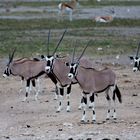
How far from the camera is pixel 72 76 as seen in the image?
1725 centimetres

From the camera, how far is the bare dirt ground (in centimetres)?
1530

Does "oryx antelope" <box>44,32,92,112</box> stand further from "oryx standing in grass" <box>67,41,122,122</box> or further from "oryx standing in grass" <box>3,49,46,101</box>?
"oryx standing in grass" <box>67,41,122,122</box>

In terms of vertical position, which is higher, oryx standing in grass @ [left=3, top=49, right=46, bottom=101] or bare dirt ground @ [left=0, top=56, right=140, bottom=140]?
oryx standing in grass @ [left=3, top=49, right=46, bottom=101]

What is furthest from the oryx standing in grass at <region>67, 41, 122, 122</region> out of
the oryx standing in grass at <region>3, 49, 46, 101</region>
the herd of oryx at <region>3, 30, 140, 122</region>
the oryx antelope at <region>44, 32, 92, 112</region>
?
the oryx standing in grass at <region>3, 49, 46, 101</region>

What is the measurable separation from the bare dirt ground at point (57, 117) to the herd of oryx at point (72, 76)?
303mm

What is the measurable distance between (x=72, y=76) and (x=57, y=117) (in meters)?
1.12

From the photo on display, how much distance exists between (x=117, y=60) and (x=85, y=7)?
31122 millimetres

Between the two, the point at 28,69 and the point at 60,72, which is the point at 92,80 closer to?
the point at 60,72

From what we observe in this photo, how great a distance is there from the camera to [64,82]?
19438mm

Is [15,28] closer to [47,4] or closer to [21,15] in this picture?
[21,15]

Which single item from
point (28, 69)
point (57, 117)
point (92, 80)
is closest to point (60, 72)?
point (28, 69)

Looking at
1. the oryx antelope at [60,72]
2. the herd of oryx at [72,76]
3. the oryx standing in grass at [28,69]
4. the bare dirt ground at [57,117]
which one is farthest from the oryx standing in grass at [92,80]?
the oryx standing in grass at [28,69]

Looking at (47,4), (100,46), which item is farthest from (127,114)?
(47,4)

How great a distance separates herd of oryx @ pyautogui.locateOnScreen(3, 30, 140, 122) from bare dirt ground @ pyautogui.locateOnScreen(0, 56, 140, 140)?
0.30 meters
